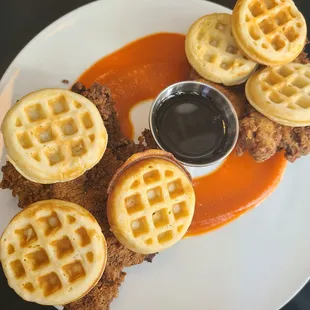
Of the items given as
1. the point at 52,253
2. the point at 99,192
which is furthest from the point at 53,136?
the point at 52,253

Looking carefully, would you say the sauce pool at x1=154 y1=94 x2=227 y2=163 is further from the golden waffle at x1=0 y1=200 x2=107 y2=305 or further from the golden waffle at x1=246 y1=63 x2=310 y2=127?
the golden waffle at x1=0 y1=200 x2=107 y2=305

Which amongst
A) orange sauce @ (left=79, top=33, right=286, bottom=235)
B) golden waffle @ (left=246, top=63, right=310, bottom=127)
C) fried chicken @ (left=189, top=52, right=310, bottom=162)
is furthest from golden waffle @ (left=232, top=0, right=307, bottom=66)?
orange sauce @ (left=79, top=33, right=286, bottom=235)

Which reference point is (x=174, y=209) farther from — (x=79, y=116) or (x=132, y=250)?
(x=79, y=116)

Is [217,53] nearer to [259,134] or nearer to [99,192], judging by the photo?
[259,134]

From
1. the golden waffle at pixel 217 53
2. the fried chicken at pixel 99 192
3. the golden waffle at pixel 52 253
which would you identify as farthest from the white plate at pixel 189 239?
the golden waffle at pixel 52 253

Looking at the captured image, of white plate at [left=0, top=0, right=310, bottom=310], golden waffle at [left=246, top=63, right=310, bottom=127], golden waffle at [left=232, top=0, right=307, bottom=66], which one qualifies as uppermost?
golden waffle at [left=232, top=0, right=307, bottom=66]

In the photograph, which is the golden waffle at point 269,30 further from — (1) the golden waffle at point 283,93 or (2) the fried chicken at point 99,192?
(2) the fried chicken at point 99,192

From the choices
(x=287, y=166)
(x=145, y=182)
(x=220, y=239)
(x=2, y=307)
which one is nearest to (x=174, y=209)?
(x=145, y=182)
